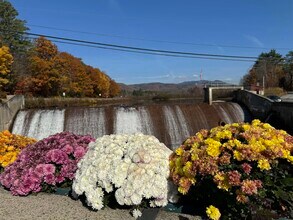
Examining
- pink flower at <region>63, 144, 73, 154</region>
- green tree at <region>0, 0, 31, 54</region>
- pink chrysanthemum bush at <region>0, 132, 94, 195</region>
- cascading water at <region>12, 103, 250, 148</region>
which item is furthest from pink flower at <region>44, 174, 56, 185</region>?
green tree at <region>0, 0, 31, 54</region>

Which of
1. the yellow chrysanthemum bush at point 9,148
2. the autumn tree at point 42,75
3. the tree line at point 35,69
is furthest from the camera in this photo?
the autumn tree at point 42,75

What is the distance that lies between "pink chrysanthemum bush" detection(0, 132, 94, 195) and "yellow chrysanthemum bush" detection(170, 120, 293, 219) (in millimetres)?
1607

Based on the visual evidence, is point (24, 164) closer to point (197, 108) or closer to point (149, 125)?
point (149, 125)

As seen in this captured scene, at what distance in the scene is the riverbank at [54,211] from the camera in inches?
159

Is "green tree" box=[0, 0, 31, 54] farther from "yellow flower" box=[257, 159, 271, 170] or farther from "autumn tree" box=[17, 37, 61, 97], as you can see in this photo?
"yellow flower" box=[257, 159, 271, 170]

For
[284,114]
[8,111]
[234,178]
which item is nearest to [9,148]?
[234,178]

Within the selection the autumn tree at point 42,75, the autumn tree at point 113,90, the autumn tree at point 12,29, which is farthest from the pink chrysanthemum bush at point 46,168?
the autumn tree at point 113,90

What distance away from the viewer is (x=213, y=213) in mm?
3691

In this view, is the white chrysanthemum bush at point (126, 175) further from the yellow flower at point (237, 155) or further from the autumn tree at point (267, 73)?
the autumn tree at point (267, 73)

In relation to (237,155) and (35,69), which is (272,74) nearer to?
(35,69)

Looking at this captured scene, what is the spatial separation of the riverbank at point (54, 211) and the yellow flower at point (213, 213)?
24 cm

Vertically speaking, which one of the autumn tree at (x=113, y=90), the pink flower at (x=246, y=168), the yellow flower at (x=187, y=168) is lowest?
the autumn tree at (x=113, y=90)

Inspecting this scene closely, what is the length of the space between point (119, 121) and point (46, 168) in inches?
596

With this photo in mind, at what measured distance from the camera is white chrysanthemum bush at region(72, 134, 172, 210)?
4059mm
